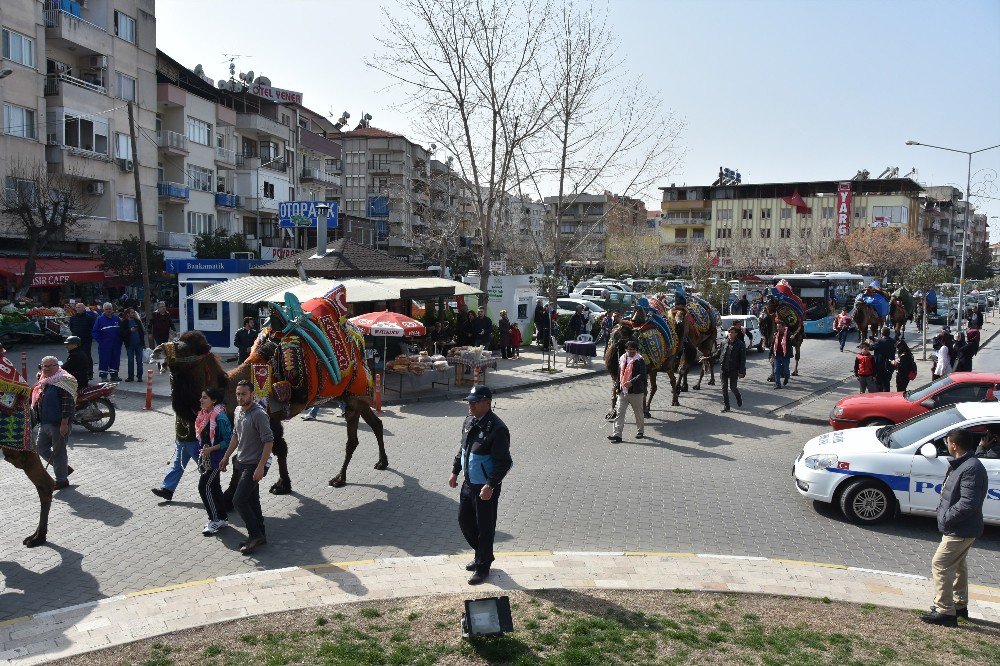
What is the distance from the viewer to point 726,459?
12031mm

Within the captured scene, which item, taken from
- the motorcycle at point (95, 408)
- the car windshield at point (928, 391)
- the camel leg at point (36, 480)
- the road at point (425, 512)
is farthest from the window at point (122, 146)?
the car windshield at point (928, 391)

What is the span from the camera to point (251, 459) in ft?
24.9

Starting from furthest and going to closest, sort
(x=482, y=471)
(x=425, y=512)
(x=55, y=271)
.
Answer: (x=55, y=271)
(x=425, y=512)
(x=482, y=471)

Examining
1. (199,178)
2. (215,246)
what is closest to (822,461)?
(215,246)

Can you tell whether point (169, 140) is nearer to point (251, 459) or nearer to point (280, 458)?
point (280, 458)

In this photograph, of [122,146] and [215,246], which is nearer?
[122,146]

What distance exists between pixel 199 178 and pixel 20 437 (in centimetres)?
4150

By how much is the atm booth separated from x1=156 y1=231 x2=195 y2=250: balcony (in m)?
21.0

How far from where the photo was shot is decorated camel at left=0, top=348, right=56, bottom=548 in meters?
7.50

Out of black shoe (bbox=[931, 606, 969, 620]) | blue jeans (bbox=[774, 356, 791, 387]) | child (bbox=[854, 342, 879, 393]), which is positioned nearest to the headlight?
black shoe (bbox=[931, 606, 969, 620])

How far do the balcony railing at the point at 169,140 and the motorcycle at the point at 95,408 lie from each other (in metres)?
32.9

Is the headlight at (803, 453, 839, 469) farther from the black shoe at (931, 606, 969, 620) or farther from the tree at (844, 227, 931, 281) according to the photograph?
the tree at (844, 227, 931, 281)

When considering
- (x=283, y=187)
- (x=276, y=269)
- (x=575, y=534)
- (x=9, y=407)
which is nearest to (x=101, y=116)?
(x=283, y=187)

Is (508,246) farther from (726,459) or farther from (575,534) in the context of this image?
(575,534)
